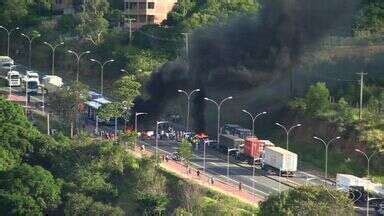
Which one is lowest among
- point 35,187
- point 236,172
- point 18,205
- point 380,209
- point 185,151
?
point 18,205

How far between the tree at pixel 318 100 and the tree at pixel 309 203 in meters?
20.6

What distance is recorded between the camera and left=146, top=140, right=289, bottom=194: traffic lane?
64.9 metres

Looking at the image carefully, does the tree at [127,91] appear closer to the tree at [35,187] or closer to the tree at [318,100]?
the tree at [318,100]

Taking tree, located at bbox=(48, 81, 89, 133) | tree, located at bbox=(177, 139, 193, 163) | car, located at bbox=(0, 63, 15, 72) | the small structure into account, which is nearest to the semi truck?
tree, located at bbox=(177, 139, 193, 163)

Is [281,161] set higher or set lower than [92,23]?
lower

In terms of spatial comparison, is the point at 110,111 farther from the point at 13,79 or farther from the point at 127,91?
the point at 13,79

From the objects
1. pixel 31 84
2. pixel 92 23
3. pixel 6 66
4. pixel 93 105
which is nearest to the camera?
pixel 93 105

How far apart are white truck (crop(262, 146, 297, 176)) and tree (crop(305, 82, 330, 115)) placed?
6983 mm

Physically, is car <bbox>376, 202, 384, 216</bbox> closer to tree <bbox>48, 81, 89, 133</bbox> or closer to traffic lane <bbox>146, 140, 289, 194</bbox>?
traffic lane <bbox>146, 140, 289, 194</bbox>

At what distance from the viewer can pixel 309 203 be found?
52.6 meters

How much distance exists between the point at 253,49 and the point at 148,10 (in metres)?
33.0

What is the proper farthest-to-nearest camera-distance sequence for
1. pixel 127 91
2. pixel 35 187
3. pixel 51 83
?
pixel 51 83 → pixel 127 91 → pixel 35 187

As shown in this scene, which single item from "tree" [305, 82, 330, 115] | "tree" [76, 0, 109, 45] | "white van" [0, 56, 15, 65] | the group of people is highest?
"tree" [76, 0, 109, 45]

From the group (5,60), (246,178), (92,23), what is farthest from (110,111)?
(92,23)
